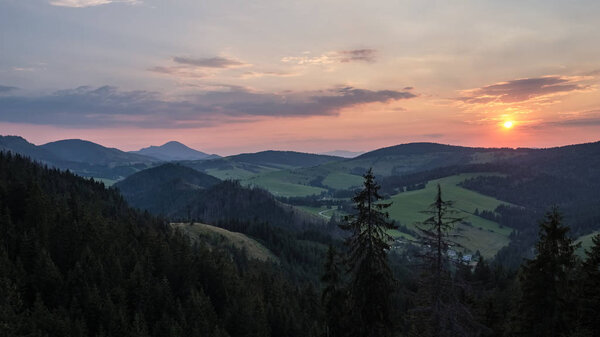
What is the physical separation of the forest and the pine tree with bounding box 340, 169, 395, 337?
86 millimetres

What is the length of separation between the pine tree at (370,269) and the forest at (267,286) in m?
0.09

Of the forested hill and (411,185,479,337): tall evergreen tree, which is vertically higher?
(411,185,479,337): tall evergreen tree

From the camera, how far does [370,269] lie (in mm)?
30781

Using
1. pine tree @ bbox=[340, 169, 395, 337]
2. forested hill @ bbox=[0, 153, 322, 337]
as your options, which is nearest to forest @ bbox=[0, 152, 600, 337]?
pine tree @ bbox=[340, 169, 395, 337]

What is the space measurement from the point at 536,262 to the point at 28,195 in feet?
290

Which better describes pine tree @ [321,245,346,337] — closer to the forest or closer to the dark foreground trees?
the forest

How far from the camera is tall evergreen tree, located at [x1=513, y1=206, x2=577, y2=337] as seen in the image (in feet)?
123

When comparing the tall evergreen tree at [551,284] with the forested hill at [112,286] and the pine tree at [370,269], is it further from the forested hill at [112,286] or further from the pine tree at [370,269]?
the forested hill at [112,286]

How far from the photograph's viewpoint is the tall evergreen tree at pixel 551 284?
3741cm

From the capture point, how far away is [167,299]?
70.1 meters

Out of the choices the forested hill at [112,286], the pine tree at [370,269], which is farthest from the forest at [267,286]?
the forested hill at [112,286]

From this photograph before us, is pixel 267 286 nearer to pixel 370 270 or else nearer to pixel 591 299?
pixel 370 270

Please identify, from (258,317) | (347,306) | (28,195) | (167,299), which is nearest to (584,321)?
(347,306)

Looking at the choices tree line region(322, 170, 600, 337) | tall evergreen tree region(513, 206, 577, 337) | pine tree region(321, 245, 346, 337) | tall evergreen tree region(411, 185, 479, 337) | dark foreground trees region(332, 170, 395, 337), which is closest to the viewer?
tall evergreen tree region(411, 185, 479, 337)
